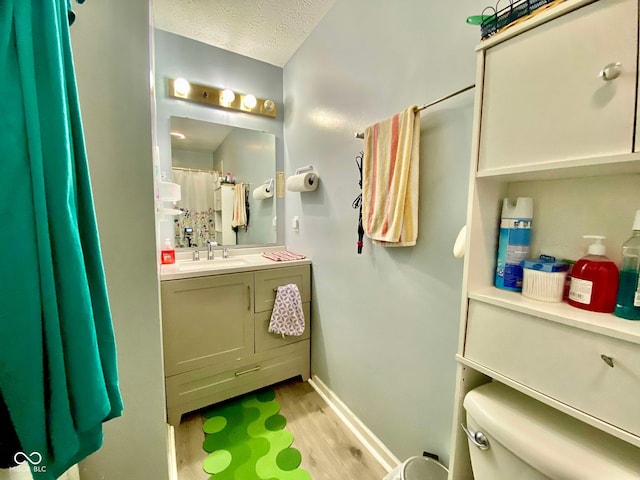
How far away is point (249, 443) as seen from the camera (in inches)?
57.3

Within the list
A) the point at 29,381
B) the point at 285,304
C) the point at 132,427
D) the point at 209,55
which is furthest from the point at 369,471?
the point at 209,55

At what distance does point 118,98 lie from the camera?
82cm

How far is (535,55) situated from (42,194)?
1038 millimetres

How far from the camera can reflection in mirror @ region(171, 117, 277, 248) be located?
198 centimetres

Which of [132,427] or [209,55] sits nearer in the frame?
[132,427]

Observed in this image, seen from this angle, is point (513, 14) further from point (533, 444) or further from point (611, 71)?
point (533, 444)

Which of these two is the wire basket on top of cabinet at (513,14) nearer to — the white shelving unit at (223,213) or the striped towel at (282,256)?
the striped towel at (282,256)

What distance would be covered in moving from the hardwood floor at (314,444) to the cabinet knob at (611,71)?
1714 mm

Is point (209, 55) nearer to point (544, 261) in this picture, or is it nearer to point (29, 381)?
A: point (29, 381)

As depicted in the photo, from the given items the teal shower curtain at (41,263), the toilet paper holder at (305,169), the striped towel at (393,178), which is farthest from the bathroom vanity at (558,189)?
the toilet paper holder at (305,169)

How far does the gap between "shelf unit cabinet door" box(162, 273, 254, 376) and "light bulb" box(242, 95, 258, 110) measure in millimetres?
1406

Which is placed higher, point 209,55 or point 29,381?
point 209,55

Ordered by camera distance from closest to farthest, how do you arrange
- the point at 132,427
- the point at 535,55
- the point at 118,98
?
1. the point at 535,55
2. the point at 118,98
3. the point at 132,427

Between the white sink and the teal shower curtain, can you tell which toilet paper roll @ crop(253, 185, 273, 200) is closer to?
the white sink
